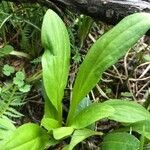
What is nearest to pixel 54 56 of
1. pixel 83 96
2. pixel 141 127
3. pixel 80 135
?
pixel 83 96

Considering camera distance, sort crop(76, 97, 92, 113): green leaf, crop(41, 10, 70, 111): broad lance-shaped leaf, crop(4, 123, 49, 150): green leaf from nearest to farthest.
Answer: crop(4, 123, 49, 150): green leaf < crop(41, 10, 70, 111): broad lance-shaped leaf < crop(76, 97, 92, 113): green leaf

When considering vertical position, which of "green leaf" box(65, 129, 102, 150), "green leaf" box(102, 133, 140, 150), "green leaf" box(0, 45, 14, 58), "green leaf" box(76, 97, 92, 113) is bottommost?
"green leaf" box(102, 133, 140, 150)

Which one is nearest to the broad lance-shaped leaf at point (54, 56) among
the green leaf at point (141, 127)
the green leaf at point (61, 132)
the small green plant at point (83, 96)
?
the small green plant at point (83, 96)

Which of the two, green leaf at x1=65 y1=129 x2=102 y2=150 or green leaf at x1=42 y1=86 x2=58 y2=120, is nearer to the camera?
green leaf at x1=65 y1=129 x2=102 y2=150

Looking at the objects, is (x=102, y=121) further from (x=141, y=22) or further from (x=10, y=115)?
(x=141, y=22)

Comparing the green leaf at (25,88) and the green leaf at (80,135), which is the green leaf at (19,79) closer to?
the green leaf at (25,88)

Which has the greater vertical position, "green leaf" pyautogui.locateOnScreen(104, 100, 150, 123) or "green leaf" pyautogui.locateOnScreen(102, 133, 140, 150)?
"green leaf" pyautogui.locateOnScreen(104, 100, 150, 123)

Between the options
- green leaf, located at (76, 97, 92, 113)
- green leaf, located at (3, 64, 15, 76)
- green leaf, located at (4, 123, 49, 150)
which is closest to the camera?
green leaf, located at (4, 123, 49, 150)

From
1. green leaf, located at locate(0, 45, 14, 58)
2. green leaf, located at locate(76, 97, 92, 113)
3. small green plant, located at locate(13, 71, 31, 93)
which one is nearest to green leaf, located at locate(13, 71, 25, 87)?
small green plant, located at locate(13, 71, 31, 93)

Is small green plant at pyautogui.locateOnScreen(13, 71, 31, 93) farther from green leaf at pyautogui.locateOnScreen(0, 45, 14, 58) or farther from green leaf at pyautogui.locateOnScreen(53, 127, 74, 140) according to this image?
green leaf at pyautogui.locateOnScreen(53, 127, 74, 140)
